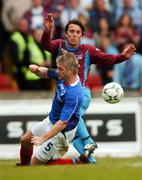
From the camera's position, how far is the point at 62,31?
781 inches

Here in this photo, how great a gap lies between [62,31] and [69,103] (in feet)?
26.6

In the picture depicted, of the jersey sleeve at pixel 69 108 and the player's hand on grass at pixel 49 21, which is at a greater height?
the player's hand on grass at pixel 49 21

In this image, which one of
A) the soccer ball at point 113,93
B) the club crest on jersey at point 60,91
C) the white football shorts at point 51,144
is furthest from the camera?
the soccer ball at point 113,93

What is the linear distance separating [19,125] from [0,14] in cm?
446

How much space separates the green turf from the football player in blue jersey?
0.33 meters

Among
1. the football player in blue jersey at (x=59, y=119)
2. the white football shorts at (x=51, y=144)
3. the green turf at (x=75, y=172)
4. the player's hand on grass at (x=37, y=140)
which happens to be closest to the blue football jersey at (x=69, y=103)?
the football player in blue jersey at (x=59, y=119)

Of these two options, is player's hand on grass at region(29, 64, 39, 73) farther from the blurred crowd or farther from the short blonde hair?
the blurred crowd

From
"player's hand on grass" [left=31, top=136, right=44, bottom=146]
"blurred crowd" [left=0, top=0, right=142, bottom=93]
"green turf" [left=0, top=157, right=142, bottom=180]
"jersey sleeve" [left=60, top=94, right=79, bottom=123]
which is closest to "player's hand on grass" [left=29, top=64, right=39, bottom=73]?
"jersey sleeve" [left=60, top=94, right=79, bottom=123]

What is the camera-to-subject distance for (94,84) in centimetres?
1911

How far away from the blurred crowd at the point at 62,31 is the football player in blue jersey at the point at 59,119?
632 cm

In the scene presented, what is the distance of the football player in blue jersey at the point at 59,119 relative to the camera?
38.7 ft

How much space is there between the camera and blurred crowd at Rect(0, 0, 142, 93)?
18859 millimetres

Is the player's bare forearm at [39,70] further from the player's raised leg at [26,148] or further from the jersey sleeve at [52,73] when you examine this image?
the player's raised leg at [26,148]

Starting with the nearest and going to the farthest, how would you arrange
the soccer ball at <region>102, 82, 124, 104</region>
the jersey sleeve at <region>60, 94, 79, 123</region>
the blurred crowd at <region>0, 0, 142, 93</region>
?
the jersey sleeve at <region>60, 94, 79, 123</region> → the soccer ball at <region>102, 82, 124, 104</region> → the blurred crowd at <region>0, 0, 142, 93</region>
